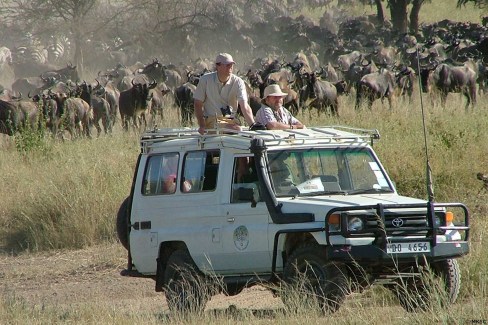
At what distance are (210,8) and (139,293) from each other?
50247 millimetres

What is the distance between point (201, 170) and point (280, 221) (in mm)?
1248

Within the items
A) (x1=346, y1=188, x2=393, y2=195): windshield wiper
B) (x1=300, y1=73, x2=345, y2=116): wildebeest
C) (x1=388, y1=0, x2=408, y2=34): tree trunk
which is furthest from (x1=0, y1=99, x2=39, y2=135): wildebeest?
(x1=388, y1=0, x2=408, y2=34): tree trunk

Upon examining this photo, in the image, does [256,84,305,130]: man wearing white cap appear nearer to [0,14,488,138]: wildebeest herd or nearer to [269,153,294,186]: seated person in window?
[269,153,294,186]: seated person in window

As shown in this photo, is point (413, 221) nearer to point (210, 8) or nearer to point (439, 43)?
point (439, 43)

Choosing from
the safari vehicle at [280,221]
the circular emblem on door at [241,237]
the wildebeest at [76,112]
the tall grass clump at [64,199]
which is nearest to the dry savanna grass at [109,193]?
Result: the tall grass clump at [64,199]

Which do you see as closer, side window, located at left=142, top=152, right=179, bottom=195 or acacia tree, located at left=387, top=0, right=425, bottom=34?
side window, located at left=142, top=152, right=179, bottom=195

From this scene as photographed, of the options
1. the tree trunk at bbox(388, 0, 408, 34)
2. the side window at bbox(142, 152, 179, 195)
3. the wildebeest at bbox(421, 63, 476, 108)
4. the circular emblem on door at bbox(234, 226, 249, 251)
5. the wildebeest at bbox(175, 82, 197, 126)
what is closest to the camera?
the circular emblem on door at bbox(234, 226, 249, 251)

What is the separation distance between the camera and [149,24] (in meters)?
58.7

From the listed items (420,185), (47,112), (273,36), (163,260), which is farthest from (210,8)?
(163,260)

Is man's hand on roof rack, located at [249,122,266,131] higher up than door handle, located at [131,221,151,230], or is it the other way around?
man's hand on roof rack, located at [249,122,266,131]

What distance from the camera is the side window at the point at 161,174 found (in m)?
10.4

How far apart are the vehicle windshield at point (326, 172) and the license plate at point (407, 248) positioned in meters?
0.97

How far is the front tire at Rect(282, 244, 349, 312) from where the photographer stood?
28.5 ft

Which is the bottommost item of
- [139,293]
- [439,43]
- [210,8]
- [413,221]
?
[139,293]
